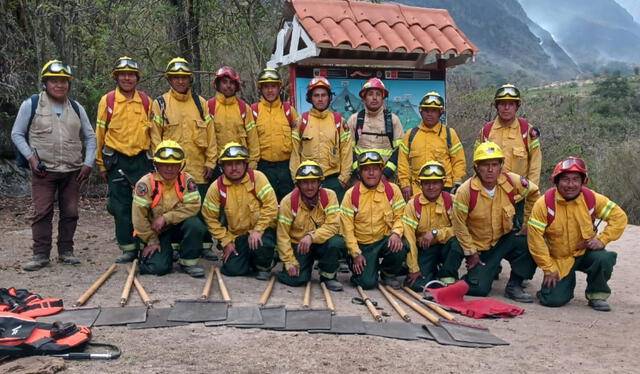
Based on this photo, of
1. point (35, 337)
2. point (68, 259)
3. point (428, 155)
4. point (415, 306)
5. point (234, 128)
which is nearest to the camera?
point (35, 337)

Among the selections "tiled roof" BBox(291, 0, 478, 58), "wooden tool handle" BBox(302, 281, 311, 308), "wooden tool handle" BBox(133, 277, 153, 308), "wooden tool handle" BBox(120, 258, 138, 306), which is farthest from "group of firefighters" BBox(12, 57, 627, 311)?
"tiled roof" BBox(291, 0, 478, 58)

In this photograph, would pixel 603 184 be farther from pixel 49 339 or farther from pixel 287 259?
pixel 49 339

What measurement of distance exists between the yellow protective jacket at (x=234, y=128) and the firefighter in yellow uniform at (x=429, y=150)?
1784mm

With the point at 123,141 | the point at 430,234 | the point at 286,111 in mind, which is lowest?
the point at 430,234

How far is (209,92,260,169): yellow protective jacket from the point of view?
7.23 metres

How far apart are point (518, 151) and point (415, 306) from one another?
2.50 metres

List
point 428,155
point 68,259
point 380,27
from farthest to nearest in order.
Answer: point 380,27
point 428,155
point 68,259

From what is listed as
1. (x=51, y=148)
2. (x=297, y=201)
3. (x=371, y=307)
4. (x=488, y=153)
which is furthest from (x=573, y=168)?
(x=51, y=148)

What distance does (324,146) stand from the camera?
7090 mm

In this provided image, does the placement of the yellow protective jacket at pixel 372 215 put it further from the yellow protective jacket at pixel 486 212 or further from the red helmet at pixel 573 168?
the red helmet at pixel 573 168

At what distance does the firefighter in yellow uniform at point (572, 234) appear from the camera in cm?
607

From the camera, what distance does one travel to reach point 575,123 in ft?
69.9

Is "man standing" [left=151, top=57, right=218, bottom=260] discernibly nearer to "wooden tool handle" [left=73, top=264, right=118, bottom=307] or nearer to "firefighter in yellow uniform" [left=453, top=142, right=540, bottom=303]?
"wooden tool handle" [left=73, top=264, right=118, bottom=307]

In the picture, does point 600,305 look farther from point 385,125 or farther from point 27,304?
point 27,304
